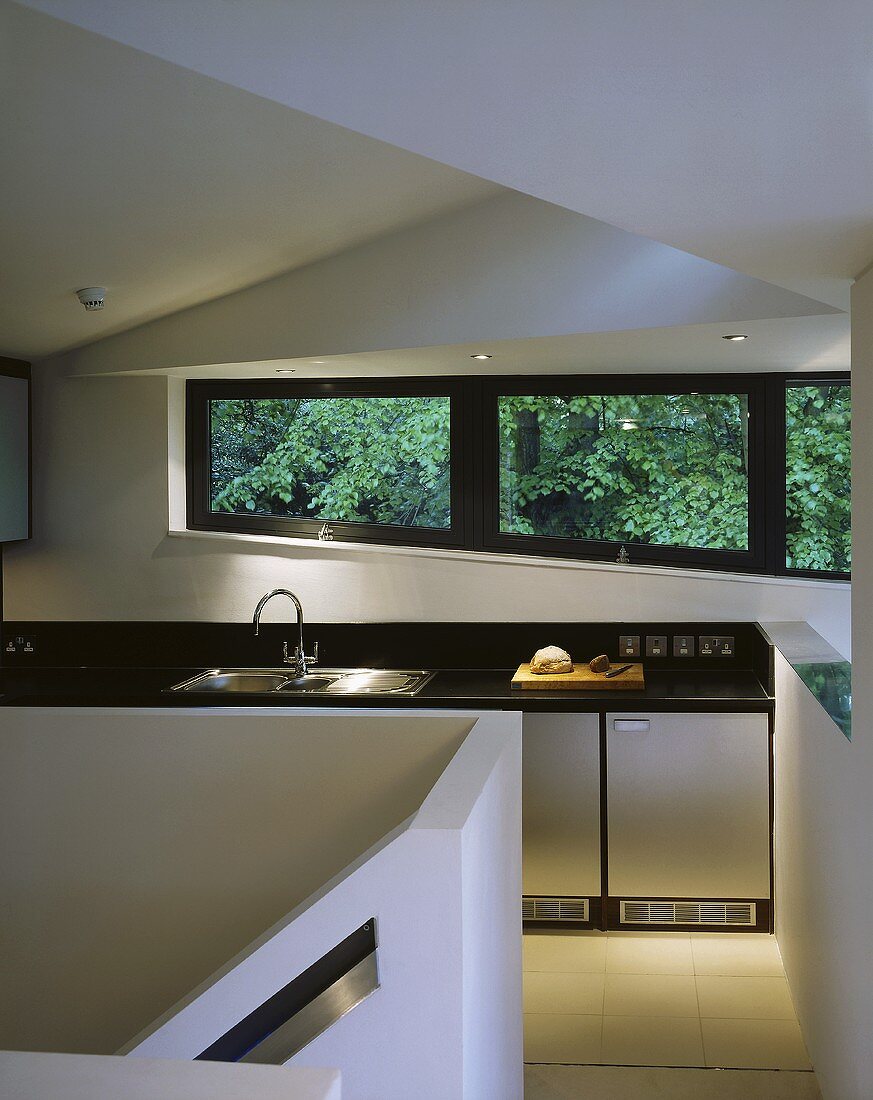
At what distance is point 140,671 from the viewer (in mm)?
4688

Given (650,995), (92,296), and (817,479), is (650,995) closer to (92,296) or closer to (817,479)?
(817,479)

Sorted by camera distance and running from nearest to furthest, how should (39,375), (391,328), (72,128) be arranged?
(72,128)
(391,328)
(39,375)

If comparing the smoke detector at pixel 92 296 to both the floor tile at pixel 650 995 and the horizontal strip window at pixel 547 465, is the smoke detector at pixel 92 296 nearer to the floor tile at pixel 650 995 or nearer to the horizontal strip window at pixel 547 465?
the horizontal strip window at pixel 547 465

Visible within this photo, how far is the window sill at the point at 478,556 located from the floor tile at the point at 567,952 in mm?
1459

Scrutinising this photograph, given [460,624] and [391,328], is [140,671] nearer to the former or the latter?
[460,624]

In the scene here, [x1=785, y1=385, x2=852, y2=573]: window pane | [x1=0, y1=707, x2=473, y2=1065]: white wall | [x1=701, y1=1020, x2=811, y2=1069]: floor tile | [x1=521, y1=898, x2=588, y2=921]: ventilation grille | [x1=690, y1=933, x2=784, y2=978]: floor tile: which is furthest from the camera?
[x1=785, y1=385, x2=852, y2=573]: window pane

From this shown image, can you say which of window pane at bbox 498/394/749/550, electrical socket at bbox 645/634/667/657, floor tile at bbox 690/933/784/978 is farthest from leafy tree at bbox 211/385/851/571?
floor tile at bbox 690/933/784/978

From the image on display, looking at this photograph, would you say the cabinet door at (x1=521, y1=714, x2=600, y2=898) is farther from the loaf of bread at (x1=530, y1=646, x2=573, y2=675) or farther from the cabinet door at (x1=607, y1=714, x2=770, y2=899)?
the loaf of bread at (x1=530, y1=646, x2=573, y2=675)

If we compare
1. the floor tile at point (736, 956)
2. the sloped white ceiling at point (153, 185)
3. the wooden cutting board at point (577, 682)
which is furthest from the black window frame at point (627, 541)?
the floor tile at point (736, 956)

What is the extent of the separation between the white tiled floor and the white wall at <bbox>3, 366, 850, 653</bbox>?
1.33 metres

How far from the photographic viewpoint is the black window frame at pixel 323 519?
15.3ft

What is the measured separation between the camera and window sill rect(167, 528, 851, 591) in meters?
4.35

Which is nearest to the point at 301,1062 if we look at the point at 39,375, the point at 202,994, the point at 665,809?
the point at 202,994

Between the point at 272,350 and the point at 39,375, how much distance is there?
4.36 feet
